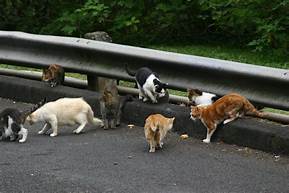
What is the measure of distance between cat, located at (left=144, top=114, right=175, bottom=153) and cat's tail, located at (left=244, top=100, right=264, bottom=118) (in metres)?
0.74

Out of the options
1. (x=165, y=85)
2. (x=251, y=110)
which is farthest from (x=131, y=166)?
(x=165, y=85)

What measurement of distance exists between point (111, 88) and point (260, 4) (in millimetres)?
3248

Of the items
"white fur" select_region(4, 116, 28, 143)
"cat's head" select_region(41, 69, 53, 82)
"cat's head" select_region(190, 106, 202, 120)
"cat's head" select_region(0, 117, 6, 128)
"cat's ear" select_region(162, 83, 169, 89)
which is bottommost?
"white fur" select_region(4, 116, 28, 143)

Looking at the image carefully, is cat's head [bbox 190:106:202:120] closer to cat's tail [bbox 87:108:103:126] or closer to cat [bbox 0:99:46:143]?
cat's tail [bbox 87:108:103:126]

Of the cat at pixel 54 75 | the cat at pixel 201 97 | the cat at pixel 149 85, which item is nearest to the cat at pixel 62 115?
the cat at pixel 149 85

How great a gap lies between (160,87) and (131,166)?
5.02ft

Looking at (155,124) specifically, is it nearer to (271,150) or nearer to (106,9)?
(271,150)

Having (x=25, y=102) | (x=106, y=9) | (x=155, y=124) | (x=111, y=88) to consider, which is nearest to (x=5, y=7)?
(x=106, y=9)

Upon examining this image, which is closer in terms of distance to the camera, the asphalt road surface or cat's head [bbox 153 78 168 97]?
the asphalt road surface

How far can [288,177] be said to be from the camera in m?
5.43

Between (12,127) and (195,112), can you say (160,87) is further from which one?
(12,127)

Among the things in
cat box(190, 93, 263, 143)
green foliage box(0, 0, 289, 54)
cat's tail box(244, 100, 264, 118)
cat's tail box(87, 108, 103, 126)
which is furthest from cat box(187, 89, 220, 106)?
green foliage box(0, 0, 289, 54)

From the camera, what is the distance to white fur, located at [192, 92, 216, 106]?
6.98m

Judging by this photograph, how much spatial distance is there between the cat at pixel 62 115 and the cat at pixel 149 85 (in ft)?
1.94
